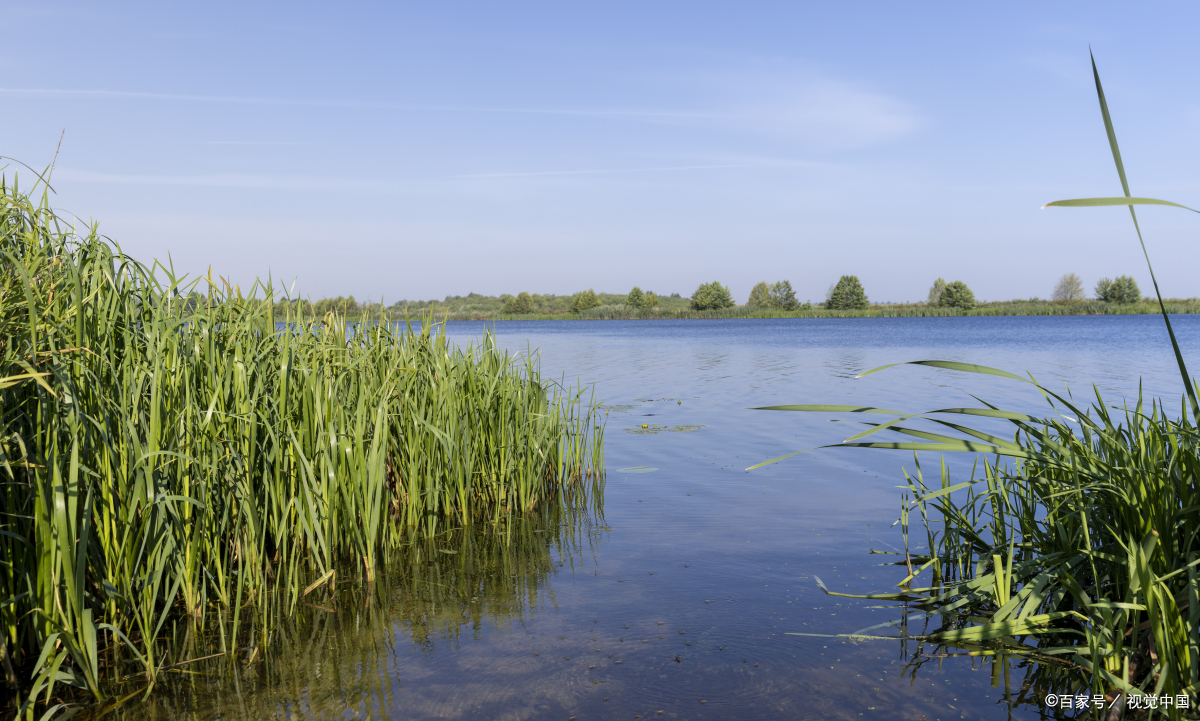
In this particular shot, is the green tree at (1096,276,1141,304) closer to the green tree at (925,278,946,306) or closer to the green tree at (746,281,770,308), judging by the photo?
the green tree at (925,278,946,306)

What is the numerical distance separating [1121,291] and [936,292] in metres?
21.2

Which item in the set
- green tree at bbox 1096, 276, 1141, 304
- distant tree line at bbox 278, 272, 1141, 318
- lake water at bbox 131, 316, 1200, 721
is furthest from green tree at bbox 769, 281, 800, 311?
lake water at bbox 131, 316, 1200, 721

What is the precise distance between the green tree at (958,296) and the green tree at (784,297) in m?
21.0

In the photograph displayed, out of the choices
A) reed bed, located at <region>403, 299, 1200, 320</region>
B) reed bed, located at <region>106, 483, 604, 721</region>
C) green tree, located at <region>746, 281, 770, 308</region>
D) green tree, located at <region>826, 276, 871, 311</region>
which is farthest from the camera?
green tree, located at <region>746, 281, 770, 308</region>

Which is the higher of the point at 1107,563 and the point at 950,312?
the point at 950,312

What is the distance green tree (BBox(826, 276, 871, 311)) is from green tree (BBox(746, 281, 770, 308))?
10537mm

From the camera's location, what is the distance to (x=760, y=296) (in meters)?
113

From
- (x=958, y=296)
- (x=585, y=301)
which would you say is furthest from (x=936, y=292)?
(x=585, y=301)

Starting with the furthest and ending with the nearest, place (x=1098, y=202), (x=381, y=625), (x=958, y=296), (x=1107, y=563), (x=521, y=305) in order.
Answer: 1. (x=521, y=305)
2. (x=958, y=296)
3. (x=381, y=625)
4. (x=1107, y=563)
5. (x=1098, y=202)

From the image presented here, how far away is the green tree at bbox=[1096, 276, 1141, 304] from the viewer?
274 feet

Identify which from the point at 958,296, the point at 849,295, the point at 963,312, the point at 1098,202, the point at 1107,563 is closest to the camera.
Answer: the point at 1098,202

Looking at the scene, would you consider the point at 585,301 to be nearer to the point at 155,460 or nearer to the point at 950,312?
the point at 950,312

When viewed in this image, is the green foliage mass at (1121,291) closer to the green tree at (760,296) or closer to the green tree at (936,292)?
the green tree at (936,292)

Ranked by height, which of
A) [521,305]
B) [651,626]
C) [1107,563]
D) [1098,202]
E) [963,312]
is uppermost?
[521,305]
